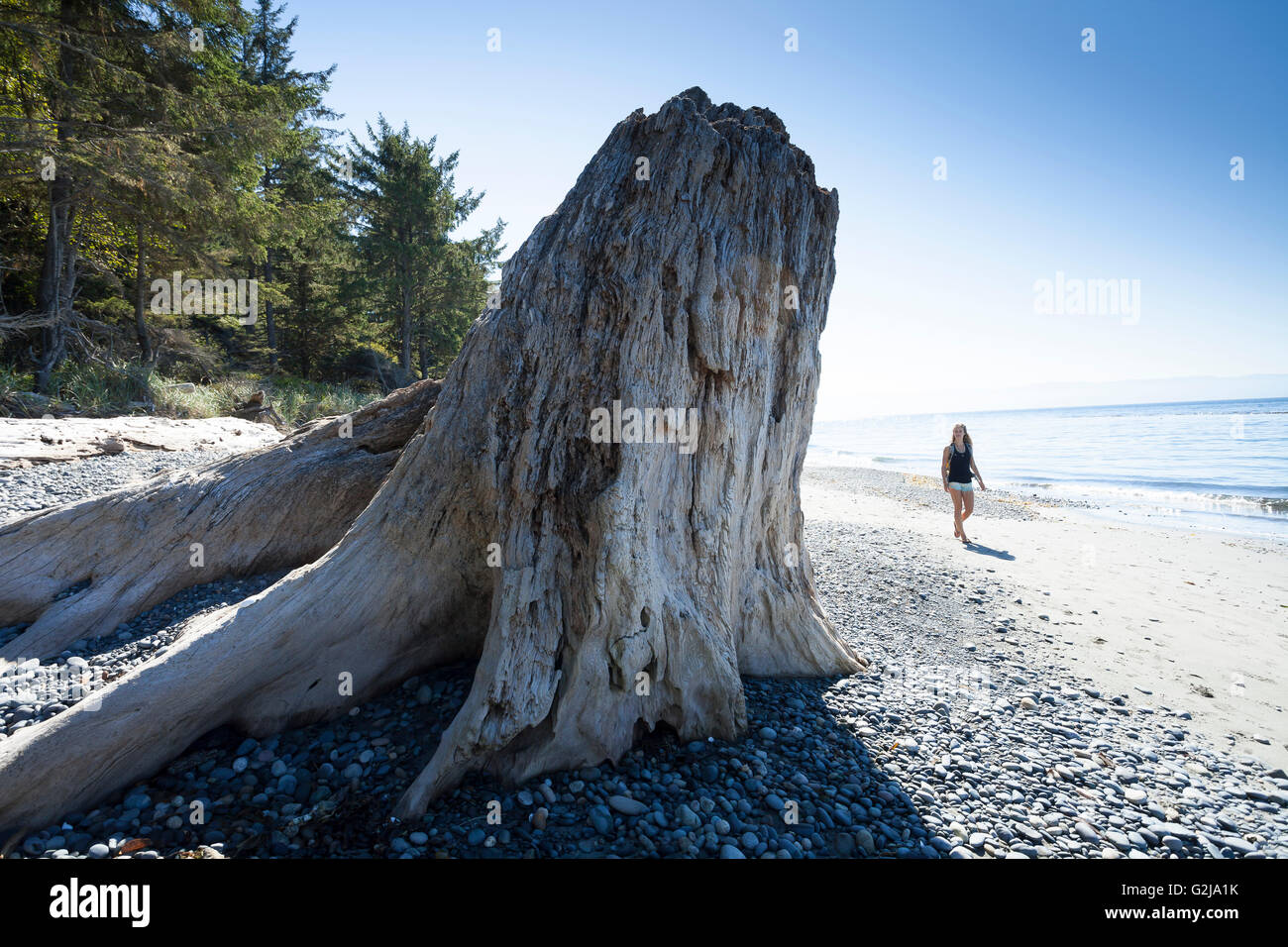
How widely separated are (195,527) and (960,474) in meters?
13.0

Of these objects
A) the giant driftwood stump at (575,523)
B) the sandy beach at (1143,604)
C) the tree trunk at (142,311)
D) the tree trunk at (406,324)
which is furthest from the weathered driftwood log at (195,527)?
the tree trunk at (406,324)

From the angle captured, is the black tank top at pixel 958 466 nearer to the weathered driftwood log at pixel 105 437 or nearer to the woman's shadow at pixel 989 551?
the woman's shadow at pixel 989 551

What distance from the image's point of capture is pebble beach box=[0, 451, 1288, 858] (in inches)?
110

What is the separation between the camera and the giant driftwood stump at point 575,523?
10.8 ft

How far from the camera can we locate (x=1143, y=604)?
8.03 meters

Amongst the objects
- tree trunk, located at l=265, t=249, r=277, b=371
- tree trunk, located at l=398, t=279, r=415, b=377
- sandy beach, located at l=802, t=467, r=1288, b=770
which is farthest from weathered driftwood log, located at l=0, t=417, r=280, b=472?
tree trunk, located at l=265, t=249, r=277, b=371

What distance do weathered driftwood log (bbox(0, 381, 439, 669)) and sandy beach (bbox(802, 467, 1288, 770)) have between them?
709 centimetres

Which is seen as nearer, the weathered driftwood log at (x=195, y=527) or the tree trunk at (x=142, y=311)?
the weathered driftwood log at (x=195, y=527)

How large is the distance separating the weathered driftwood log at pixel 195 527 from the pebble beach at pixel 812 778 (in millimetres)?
274

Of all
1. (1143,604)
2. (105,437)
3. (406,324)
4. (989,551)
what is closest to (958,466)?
(989,551)

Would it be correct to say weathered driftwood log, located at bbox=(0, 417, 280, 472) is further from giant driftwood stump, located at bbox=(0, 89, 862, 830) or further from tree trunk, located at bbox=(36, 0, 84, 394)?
tree trunk, located at bbox=(36, 0, 84, 394)

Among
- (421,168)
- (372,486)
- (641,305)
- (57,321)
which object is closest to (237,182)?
(57,321)
